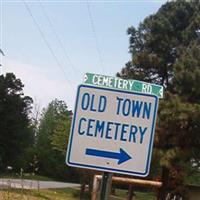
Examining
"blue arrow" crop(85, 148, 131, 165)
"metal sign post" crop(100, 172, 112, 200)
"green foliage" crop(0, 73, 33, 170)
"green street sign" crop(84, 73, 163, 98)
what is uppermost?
"green foliage" crop(0, 73, 33, 170)

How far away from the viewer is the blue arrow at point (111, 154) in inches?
147

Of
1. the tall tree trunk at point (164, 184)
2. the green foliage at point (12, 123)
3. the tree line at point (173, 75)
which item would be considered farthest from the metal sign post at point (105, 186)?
the green foliage at point (12, 123)

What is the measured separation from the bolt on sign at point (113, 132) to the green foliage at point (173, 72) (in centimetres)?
2952

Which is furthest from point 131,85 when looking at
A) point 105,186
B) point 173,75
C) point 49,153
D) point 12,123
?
point 49,153

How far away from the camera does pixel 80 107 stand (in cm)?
382

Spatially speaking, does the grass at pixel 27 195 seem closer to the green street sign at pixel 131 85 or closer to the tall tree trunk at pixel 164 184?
the green street sign at pixel 131 85

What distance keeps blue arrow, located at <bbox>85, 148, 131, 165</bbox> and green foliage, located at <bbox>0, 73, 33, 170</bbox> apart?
71975 mm

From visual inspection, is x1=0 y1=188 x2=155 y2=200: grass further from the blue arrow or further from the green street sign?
the blue arrow

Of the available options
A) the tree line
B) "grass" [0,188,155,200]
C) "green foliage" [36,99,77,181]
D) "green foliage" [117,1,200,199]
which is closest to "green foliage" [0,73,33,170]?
"green foliage" [36,99,77,181]

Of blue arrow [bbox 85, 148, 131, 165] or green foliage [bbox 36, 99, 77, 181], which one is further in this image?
green foliage [bbox 36, 99, 77, 181]

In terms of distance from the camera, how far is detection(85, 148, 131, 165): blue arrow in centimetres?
373

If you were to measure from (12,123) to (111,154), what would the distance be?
245 feet

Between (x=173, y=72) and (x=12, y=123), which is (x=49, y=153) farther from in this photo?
(x=173, y=72)

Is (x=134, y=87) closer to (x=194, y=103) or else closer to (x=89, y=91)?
(x=89, y=91)
